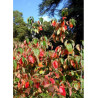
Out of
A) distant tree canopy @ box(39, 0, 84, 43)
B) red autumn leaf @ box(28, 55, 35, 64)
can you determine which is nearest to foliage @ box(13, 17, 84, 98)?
red autumn leaf @ box(28, 55, 35, 64)

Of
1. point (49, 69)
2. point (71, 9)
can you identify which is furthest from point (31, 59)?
point (71, 9)

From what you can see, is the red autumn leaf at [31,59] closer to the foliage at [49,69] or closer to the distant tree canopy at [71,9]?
the foliage at [49,69]

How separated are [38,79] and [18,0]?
0.94m

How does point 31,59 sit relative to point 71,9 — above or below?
below

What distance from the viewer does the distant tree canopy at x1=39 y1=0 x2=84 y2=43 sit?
185 inches

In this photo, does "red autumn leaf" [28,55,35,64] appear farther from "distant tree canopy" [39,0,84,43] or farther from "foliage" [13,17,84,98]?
"distant tree canopy" [39,0,84,43]

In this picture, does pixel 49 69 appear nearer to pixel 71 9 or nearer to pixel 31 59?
pixel 31 59

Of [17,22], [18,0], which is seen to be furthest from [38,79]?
[17,22]

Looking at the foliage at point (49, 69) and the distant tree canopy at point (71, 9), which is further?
the distant tree canopy at point (71, 9)

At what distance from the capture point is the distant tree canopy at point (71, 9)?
4.69 meters

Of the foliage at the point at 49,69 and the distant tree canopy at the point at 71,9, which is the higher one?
the distant tree canopy at the point at 71,9

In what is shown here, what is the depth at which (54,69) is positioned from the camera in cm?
88

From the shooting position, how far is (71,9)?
16.2 feet

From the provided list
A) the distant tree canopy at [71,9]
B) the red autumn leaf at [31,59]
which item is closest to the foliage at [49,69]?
the red autumn leaf at [31,59]
